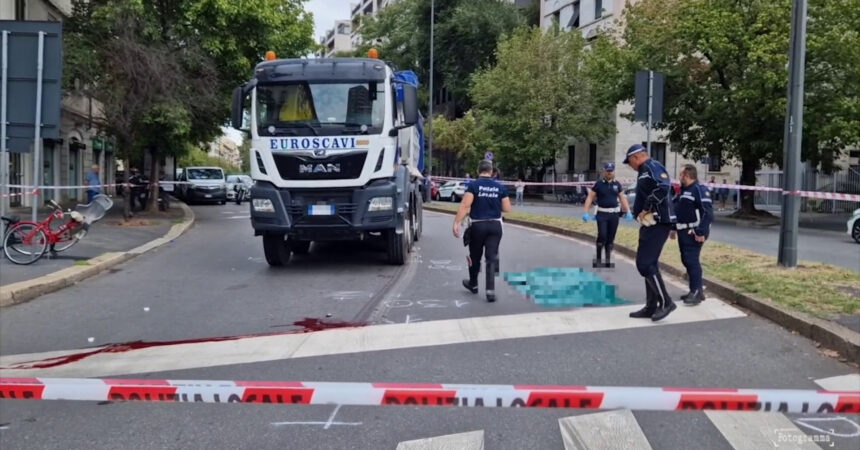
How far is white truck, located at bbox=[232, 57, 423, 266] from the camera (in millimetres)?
10492

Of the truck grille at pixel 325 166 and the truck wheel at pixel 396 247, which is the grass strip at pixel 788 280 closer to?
the truck wheel at pixel 396 247

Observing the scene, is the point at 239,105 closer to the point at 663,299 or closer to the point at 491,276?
the point at 491,276

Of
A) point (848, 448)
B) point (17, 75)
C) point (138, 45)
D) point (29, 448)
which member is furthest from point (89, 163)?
point (848, 448)

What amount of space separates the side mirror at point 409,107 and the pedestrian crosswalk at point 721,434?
684 centimetres

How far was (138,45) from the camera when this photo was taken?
62.1ft

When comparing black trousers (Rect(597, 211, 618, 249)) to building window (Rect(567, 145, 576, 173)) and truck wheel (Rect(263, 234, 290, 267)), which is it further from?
building window (Rect(567, 145, 576, 173))

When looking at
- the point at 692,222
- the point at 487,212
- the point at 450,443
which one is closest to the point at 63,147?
the point at 487,212

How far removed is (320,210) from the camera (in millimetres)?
10555

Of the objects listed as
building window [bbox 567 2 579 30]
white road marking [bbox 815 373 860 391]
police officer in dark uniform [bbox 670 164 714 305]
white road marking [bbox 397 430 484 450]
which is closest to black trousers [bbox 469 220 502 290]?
police officer in dark uniform [bbox 670 164 714 305]

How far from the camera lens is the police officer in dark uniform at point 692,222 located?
316 inches

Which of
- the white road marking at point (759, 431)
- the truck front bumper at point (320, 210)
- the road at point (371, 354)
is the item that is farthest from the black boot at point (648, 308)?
the truck front bumper at point (320, 210)

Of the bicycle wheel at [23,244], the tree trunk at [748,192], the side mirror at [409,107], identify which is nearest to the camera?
the side mirror at [409,107]

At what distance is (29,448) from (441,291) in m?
5.79

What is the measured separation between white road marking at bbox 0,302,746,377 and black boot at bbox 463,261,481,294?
1.33 metres
